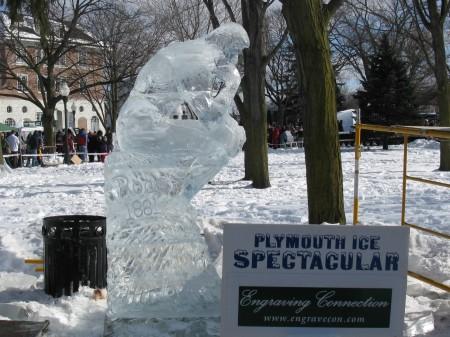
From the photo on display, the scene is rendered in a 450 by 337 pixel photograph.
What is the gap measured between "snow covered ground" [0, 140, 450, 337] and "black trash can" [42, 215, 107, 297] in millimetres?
146

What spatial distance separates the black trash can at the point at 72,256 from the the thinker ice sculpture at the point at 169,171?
1067mm

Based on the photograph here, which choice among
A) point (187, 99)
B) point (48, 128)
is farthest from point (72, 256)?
point (48, 128)

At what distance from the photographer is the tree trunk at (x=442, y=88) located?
54.4 feet

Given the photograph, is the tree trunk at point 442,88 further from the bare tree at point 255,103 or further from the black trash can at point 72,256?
the black trash can at point 72,256

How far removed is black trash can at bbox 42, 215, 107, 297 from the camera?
557 centimetres

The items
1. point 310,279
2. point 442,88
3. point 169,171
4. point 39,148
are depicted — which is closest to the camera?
point 310,279

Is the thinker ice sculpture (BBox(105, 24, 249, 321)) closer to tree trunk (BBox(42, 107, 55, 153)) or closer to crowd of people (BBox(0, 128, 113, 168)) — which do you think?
crowd of people (BBox(0, 128, 113, 168))

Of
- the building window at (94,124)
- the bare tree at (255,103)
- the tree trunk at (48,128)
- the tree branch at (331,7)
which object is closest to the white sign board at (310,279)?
the tree branch at (331,7)

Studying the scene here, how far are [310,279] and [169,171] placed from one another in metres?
1.58

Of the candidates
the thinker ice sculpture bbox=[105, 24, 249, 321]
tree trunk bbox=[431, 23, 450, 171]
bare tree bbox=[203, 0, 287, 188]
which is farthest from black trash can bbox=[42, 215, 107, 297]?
tree trunk bbox=[431, 23, 450, 171]

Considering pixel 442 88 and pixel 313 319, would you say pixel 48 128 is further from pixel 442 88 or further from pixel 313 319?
pixel 313 319

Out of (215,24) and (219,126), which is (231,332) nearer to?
(219,126)

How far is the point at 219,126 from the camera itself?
15.6 feet

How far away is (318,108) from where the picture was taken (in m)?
7.09
